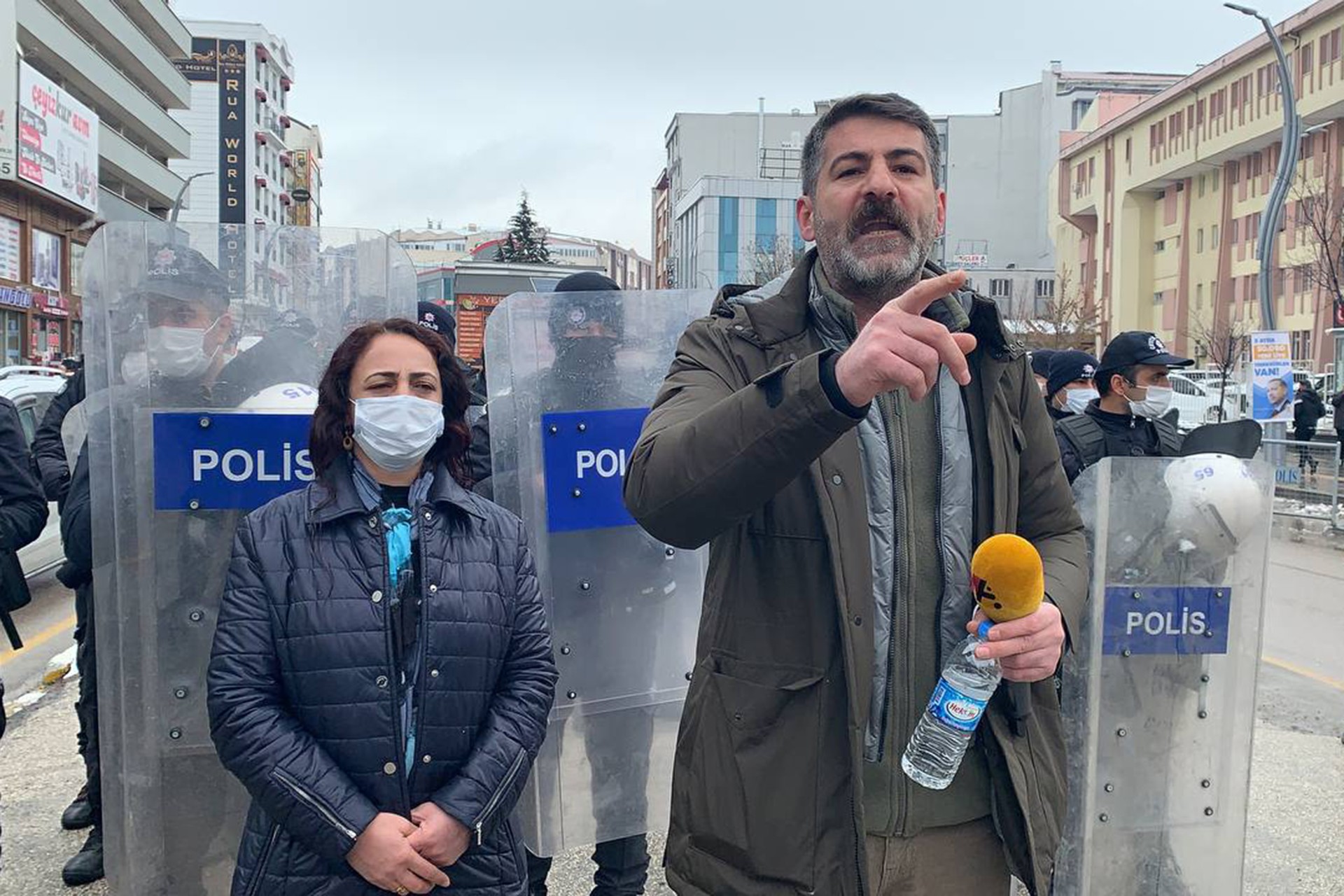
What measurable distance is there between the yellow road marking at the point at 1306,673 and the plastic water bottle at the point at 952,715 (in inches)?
235

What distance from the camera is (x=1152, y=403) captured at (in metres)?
4.61

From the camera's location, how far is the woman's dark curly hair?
8.48 feet

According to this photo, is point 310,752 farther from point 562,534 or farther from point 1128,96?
point 1128,96

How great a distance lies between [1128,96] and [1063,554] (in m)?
67.7

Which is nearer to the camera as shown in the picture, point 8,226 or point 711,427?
point 711,427

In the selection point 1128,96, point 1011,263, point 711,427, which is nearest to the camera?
point 711,427

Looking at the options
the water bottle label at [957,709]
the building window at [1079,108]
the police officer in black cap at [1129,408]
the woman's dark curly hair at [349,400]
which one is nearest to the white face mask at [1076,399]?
the police officer in black cap at [1129,408]

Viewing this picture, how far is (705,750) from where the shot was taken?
196cm

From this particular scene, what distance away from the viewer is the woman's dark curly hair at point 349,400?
2.59 metres

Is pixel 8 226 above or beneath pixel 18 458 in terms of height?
above

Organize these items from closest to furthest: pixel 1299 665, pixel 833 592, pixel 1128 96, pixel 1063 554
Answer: pixel 833 592
pixel 1063 554
pixel 1299 665
pixel 1128 96

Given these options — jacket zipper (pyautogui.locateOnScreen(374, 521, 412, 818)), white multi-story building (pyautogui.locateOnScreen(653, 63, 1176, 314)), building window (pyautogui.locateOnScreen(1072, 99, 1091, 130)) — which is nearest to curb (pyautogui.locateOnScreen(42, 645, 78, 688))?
jacket zipper (pyautogui.locateOnScreen(374, 521, 412, 818))

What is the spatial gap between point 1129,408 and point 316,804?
3.72m

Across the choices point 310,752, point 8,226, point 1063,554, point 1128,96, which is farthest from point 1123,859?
point 1128,96
